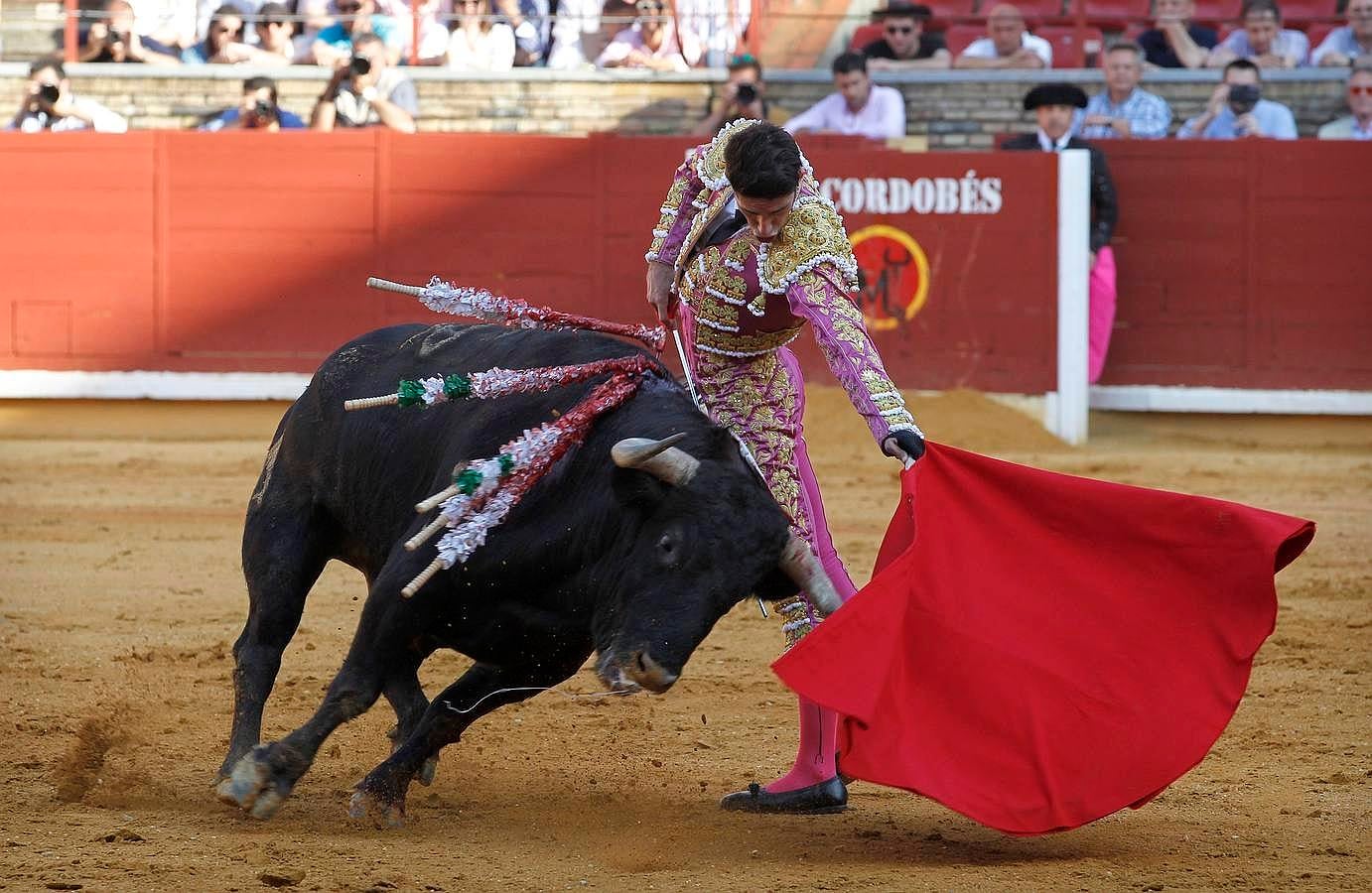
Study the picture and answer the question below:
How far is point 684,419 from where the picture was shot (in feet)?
9.71

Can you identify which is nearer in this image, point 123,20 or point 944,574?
point 944,574

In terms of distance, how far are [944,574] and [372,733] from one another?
144 cm

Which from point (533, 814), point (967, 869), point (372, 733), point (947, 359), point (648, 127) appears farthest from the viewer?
point (648, 127)

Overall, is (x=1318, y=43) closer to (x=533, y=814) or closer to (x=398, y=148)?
(x=398, y=148)

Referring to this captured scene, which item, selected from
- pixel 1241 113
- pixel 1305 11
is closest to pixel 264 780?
pixel 1241 113

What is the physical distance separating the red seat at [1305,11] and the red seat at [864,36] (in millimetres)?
2216

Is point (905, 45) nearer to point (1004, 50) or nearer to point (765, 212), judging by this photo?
point (1004, 50)

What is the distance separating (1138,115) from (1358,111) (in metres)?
1.03

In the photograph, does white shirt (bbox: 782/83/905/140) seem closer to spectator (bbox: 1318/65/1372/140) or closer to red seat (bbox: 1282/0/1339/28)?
spectator (bbox: 1318/65/1372/140)

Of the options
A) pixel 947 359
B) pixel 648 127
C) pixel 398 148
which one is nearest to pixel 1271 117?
pixel 947 359

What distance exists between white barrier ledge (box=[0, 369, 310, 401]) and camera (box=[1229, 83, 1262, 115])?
4577mm

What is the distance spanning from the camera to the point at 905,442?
287 centimetres

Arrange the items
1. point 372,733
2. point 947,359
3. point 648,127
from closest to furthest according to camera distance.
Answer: point 372,733, point 947,359, point 648,127

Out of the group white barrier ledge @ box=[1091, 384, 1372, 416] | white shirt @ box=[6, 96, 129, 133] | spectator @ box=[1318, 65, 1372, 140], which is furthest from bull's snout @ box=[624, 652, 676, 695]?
spectator @ box=[1318, 65, 1372, 140]
